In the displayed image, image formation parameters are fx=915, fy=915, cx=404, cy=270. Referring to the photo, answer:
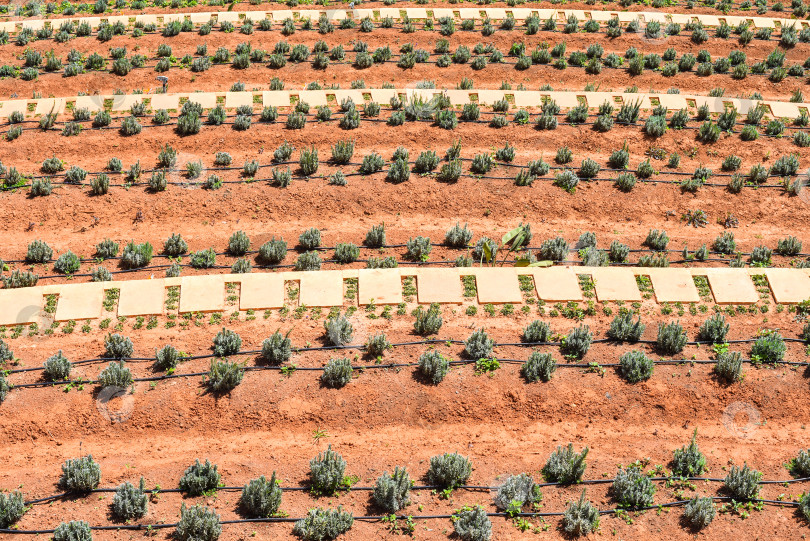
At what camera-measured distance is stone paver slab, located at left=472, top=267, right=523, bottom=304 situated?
51.3 feet

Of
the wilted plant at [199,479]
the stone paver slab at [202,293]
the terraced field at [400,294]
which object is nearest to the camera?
the wilted plant at [199,479]

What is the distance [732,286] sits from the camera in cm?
1616

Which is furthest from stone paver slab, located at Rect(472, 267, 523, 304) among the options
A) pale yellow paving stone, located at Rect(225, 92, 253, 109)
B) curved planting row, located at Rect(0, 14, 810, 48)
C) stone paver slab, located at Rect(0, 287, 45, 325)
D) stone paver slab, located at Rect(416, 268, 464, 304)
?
curved planting row, located at Rect(0, 14, 810, 48)

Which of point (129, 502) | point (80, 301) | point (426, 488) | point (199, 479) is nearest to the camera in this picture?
point (129, 502)

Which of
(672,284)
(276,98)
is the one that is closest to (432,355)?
(672,284)

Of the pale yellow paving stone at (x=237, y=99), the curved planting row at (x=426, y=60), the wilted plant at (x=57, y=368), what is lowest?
the wilted plant at (x=57, y=368)

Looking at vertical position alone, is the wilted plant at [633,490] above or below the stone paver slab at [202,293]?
below

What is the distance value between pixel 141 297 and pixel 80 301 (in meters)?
1.01

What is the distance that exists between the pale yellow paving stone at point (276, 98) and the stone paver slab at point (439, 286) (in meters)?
7.76

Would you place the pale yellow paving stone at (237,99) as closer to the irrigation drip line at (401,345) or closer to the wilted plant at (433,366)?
the irrigation drip line at (401,345)

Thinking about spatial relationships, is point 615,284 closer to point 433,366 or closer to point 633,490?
point 433,366

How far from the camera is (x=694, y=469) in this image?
42.4ft

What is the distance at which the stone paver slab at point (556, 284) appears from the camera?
1574cm

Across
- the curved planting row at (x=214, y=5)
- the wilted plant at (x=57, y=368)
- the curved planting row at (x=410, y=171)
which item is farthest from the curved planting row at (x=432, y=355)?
the curved planting row at (x=214, y=5)
